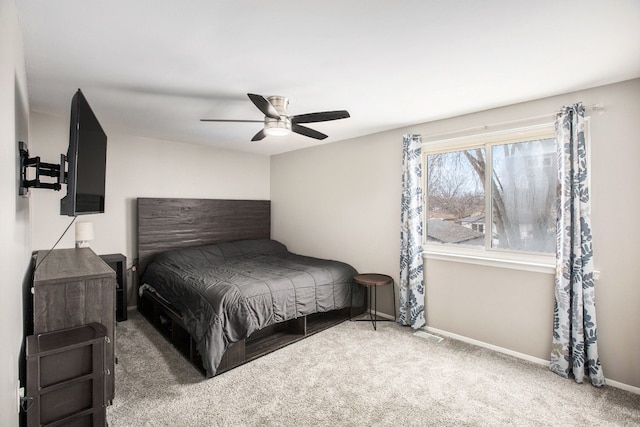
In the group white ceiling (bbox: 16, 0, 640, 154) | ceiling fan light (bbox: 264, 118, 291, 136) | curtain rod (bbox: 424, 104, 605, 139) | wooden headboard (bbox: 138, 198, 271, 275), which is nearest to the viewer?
white ceiling (bbox: 16, 0, 640, 154)

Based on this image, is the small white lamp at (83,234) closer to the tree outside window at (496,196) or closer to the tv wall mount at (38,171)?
the tv wall mount at (38,171)

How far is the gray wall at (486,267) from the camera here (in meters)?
2.37

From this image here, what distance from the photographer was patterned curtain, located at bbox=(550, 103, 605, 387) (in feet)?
7.97

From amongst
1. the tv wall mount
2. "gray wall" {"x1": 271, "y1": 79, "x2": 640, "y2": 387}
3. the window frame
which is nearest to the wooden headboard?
"gray wall" {"x1": 271, "y1": 79, "x2": 640, "y2": 387}

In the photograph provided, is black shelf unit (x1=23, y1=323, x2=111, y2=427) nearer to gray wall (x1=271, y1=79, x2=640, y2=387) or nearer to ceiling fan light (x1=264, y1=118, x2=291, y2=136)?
ceiling fan light (x1=264, y1=118, x2=291, y2=136)

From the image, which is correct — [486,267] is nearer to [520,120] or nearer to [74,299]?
[520,120]

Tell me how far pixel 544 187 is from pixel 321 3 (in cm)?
263

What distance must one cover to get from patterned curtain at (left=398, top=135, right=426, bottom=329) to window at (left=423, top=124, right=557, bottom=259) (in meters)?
0.23

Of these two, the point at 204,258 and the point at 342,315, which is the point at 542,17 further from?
the point at 204,258

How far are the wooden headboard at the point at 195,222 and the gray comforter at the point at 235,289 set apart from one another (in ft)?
0.75

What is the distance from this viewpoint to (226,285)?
294 centimetres

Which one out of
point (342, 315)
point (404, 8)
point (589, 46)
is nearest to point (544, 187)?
point (589, 46)

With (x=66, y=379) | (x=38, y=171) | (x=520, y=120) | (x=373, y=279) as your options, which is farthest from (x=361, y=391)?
(x=520, y=120)

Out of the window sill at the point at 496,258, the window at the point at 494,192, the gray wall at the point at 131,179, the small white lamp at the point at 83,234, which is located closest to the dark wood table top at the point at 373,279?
the window sill at the point at 496,258
